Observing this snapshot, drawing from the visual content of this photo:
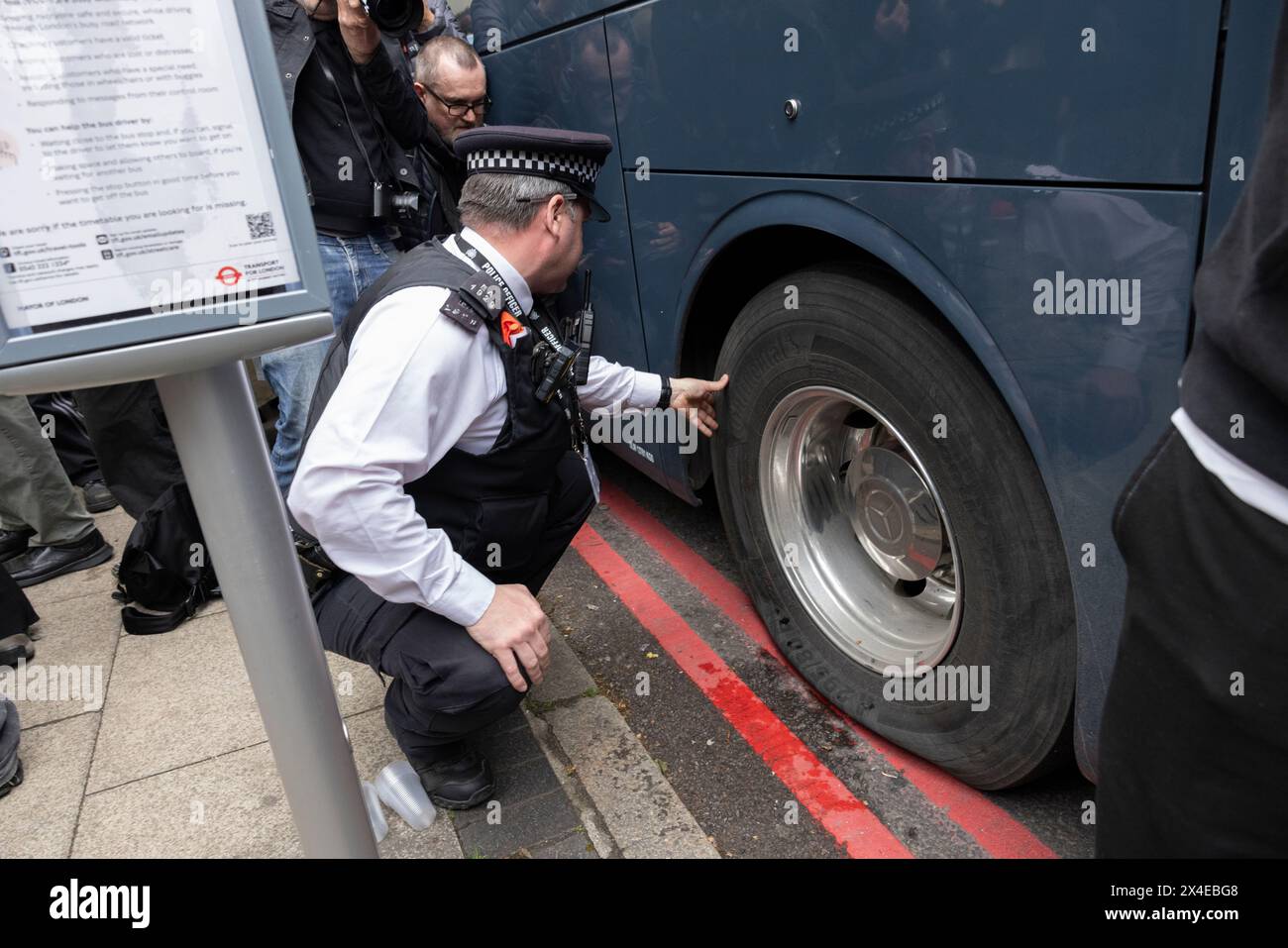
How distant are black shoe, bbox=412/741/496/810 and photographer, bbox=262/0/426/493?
1.41 meters

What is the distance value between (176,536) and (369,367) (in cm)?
169

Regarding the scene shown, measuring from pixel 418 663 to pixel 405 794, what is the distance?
15.9 inches

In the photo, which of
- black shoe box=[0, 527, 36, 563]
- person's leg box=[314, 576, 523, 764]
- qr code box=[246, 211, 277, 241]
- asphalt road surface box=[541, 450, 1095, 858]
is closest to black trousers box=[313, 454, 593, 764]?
person's leg box=[314, 576, 523, 764]

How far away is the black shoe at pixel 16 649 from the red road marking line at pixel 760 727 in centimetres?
185

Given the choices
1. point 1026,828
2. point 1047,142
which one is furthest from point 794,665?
point 1047,142

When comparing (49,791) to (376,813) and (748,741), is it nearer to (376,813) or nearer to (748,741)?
(376,813)

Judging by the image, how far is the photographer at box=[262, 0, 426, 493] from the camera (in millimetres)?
2770

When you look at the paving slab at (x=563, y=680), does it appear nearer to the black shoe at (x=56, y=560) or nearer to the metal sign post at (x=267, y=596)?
the metal sign post at (x=267, y=596)

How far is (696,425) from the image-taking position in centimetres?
247

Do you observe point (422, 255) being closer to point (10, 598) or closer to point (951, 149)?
point (951, 149)

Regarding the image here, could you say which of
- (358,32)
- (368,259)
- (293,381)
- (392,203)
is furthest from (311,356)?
(358,32)

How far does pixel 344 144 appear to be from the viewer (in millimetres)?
2945

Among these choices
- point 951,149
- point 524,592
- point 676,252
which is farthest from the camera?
point 676,252

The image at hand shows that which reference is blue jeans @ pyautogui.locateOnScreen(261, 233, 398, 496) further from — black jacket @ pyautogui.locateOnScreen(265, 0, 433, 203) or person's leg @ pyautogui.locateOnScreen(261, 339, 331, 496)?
black jacket @ pyautogui.locateOnScreen(265, 0, 433, 203)
